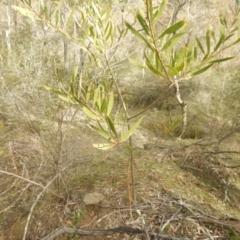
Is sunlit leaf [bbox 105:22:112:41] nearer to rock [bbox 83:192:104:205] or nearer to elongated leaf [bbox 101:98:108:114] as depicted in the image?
elongated leaf [bbox 101:98:108:114]

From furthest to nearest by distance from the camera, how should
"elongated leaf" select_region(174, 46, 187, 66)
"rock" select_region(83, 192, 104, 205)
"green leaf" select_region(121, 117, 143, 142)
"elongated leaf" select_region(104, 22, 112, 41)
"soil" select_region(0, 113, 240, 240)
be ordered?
"rock" select_region(83, 192, 104, 205) → "soil" select_region(0, 113, 240, 240) → "elongated leaf" select_region(104, 22, 112, 41) → "green leaf" select_region(121, 117, 143, 142) → "elongated leaf" select_region(174, 46, 187, 66)

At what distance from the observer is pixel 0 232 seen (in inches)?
89.8

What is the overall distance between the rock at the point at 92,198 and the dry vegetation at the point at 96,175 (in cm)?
5

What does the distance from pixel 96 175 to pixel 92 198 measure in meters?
0.57

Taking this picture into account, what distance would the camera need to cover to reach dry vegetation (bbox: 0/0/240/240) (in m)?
1.89

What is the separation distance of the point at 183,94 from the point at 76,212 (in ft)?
18.0

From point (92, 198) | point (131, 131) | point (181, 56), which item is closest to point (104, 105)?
point (131, 131)

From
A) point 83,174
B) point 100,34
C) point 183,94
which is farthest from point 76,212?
point 183,94

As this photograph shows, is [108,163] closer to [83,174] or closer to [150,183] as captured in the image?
[83,174]

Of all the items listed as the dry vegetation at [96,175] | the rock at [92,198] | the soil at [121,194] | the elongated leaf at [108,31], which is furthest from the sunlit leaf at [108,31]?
the rock at [92,198]

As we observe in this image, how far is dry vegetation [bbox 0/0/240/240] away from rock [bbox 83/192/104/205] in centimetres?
5

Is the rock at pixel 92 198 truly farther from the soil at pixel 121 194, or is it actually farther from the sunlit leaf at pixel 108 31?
the sunlit leaf at pixel 108 31

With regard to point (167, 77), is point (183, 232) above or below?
below

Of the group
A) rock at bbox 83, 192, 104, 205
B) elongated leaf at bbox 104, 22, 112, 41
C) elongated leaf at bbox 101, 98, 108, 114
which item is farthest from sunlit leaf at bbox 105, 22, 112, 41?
rock at bbox 83, 192, 104, 205
